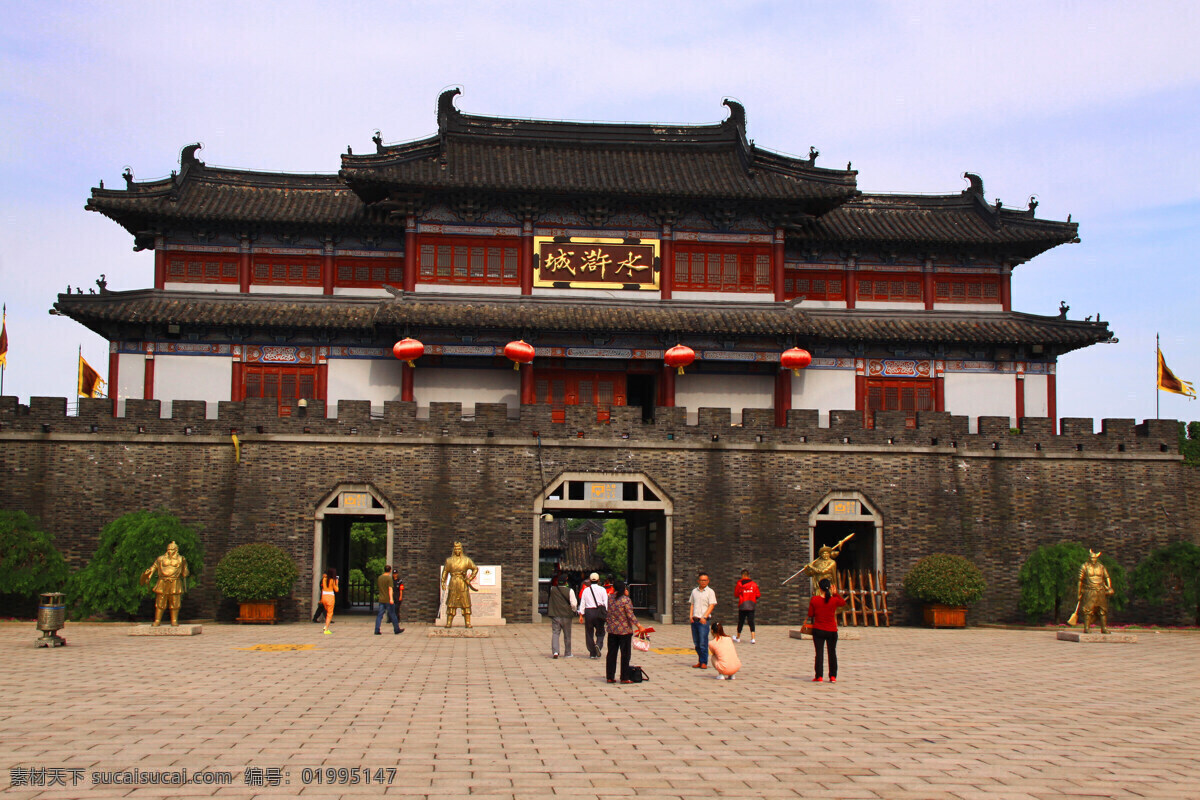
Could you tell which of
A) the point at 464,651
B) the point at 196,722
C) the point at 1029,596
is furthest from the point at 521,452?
the point at 196,722

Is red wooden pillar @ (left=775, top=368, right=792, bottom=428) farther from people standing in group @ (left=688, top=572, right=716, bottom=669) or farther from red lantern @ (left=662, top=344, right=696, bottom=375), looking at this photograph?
Result: people standing in group @ (left=688, top=572, right=716, bottom=669)

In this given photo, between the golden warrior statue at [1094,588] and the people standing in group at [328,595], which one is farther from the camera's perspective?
the people standing in group at [328,595]

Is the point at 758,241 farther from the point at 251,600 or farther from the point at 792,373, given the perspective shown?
the point at 251,600

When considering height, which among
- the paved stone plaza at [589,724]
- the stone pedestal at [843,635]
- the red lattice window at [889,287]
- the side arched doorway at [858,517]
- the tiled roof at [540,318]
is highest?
the red lattice window at [889,287]

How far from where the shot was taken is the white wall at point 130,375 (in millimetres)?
25391

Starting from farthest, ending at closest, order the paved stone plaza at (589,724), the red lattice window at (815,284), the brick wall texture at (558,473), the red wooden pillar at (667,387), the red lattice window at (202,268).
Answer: the red lattice window at (815,284) < the red lattice window at (202,268) < the red wooden pillar at (667,387) < the brick wall texture at (558,473) < the paved stone plaza at (589,724)

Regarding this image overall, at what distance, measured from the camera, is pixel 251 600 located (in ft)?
68.0

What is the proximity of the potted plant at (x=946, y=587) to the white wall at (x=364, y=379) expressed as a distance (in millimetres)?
12825

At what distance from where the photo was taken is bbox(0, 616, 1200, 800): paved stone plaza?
295 inches

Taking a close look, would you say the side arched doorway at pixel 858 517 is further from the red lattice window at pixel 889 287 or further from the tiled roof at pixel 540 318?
the red lattice window at pixel 889 287

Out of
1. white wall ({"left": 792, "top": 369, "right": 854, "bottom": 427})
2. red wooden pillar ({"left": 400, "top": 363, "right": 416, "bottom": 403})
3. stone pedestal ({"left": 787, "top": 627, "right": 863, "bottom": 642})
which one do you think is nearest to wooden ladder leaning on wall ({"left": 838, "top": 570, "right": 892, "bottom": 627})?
stone pedestal ({"left": 787, "top": 627, "right": 863, "bottom": 642})

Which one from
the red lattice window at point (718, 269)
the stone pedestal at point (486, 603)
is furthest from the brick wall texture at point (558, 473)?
the red lattice window at point (718, 269)

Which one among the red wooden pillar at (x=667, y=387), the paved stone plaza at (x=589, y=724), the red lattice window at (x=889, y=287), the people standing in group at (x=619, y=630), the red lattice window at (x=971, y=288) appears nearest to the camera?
the paved stone plaza at (x=589, y=724)

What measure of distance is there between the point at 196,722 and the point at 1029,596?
17.9m
